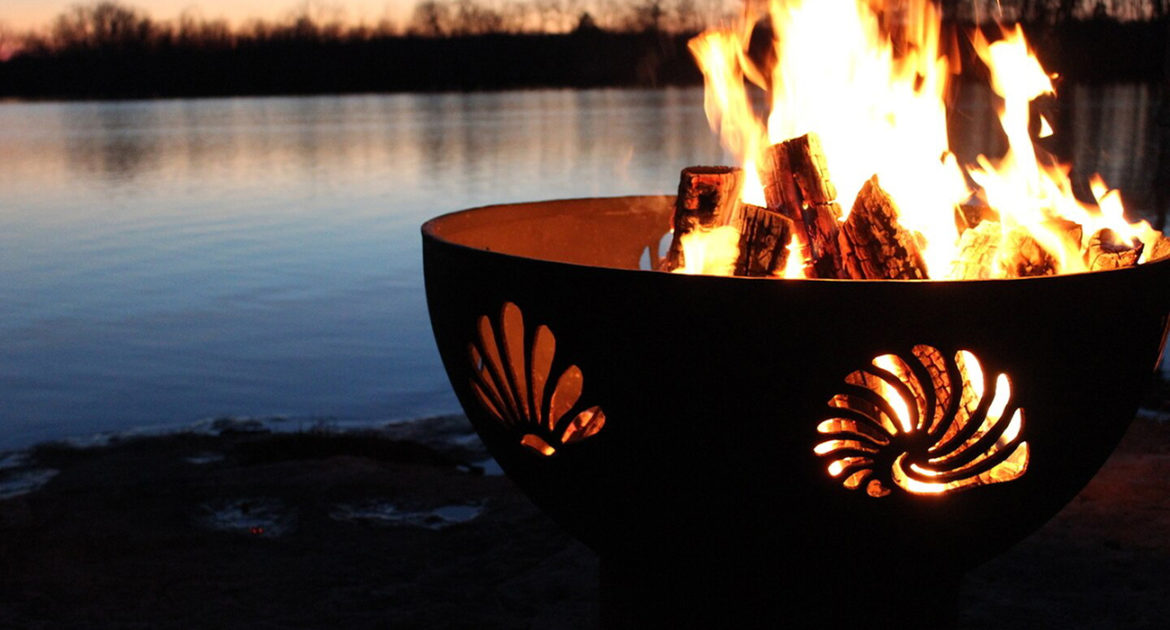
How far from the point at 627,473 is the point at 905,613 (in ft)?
1.81

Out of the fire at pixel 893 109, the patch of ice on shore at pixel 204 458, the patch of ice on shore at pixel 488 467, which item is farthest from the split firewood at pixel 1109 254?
the patch of ice on shore at pixel 204 458

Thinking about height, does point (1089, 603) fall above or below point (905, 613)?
below

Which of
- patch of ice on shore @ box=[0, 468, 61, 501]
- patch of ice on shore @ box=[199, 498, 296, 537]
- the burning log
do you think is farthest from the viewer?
patch of ice on shore @ box=[0, 468, 61, 501]

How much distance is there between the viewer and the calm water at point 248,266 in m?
4.79

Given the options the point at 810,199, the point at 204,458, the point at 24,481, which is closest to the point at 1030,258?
the point at 810,199

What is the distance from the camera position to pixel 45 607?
250cm

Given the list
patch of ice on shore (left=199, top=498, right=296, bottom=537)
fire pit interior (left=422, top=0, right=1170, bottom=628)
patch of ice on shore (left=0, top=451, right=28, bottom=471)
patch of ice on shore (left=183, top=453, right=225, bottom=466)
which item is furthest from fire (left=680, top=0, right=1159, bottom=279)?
patch of ice on shore (left=0, top=451, right=28, bottom=471)

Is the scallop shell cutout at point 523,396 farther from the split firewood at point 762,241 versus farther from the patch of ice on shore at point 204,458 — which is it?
the patch of ice on shore at point 204,458

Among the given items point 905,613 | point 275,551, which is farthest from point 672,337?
point 275,551

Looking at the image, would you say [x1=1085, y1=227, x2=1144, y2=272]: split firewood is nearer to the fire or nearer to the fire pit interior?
the fire pit interior

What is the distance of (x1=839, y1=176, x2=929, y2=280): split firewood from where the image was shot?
6.15 feet

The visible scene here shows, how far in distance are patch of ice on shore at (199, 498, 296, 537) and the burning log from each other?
179 centimetres

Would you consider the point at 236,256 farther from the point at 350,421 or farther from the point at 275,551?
the point at 275,551

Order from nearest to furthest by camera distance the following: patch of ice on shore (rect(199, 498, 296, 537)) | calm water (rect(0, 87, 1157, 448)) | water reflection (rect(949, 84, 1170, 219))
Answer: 1. patch of ice on shore (rect(199, 498, 296, 537))
2. calm water (rect(0, 87, 1157, 448))
3. water reflection (rect(949, 84, 1170, 219))
